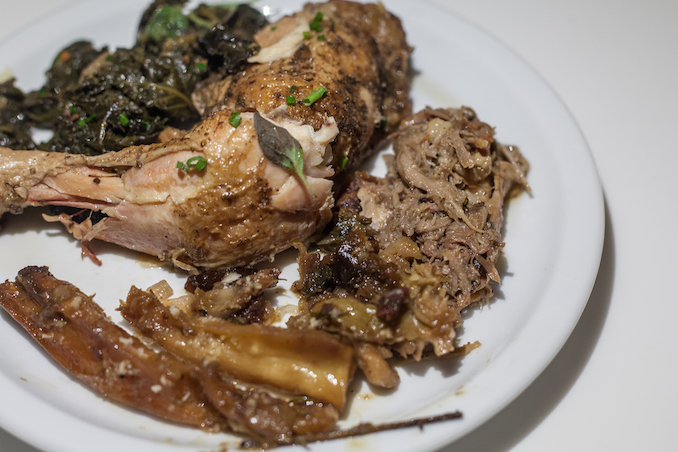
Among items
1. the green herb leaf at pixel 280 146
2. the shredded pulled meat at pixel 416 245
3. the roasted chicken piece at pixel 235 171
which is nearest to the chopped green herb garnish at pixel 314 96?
the roasted chicken piece at pixel 235 171

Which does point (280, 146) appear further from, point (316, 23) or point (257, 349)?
point (316, 23)

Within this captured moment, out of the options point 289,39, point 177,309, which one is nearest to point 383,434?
point 177,309

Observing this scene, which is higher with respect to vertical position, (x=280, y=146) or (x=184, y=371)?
(x=280, y=146)

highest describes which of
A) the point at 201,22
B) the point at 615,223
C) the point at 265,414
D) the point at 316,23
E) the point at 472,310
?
the point at 316,23

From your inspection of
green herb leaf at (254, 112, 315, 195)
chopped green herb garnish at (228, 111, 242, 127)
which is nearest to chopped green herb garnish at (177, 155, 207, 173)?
chopped green herb garnish at (228, 111, 242, 127)

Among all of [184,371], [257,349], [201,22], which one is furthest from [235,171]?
[201,22]

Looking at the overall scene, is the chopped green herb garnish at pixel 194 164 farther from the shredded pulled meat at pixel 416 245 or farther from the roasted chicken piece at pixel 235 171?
the shredded pulled meat at pixel 416 245

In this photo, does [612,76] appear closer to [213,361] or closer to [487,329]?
[487,329]

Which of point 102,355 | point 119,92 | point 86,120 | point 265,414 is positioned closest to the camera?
point 265,414
